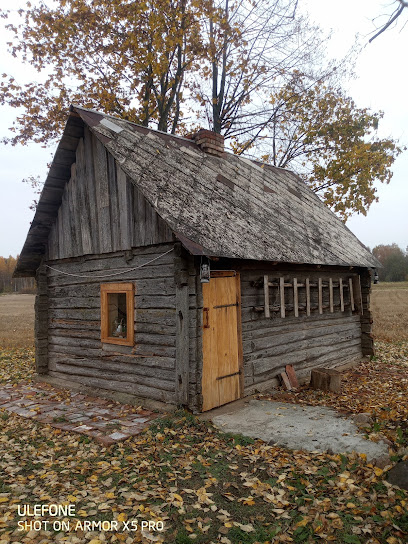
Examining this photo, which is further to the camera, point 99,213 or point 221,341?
point 99,213

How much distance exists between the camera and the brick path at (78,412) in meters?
6.96

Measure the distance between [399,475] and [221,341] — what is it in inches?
157

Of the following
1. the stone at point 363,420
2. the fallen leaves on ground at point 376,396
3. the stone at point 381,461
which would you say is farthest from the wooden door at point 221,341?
the stone at point 381,461

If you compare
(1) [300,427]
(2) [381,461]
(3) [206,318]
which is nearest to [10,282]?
(3) [206,318]

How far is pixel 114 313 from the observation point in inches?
380

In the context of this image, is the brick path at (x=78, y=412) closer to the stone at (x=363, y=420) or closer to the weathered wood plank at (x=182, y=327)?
the weathered wood plank at (x=182, y=327)

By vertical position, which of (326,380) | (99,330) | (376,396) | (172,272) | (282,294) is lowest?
(376,396)

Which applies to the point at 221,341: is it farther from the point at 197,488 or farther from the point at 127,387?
the point at 197,488

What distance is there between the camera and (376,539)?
3984 millimetres

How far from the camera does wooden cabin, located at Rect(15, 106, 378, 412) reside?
777 centimetres

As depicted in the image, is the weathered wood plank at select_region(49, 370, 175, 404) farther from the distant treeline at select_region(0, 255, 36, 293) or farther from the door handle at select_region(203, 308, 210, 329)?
the distant treeline at select_region(0, 255, 36, 293)

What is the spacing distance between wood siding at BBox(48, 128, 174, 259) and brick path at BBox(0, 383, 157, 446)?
331 cm

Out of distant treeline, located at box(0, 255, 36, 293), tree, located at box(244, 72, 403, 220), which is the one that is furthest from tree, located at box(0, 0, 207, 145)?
distant treeline, located at box(0, 255, 36, 293)

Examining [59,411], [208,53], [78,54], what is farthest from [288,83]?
[59,411]
